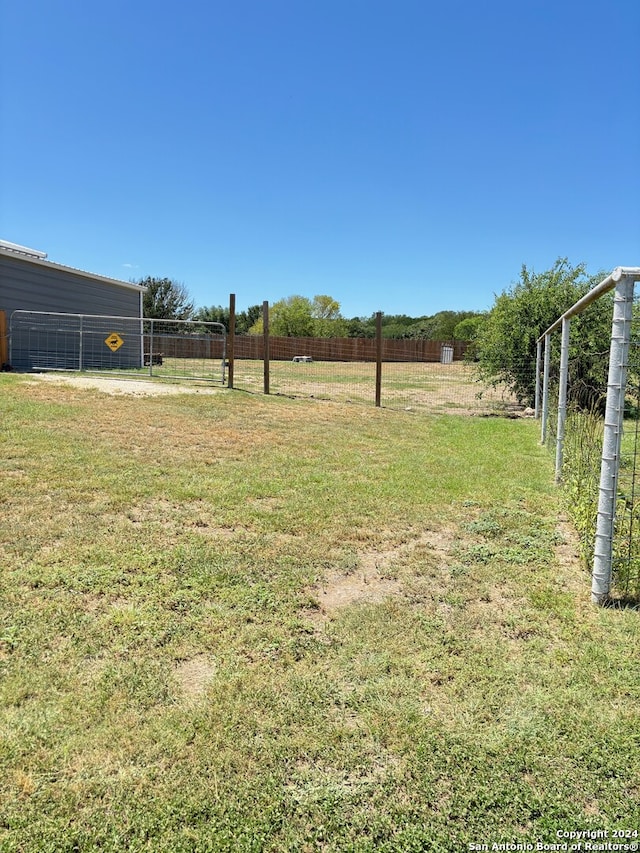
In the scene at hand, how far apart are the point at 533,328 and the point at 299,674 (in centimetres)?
1042

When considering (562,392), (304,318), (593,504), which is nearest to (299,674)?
(593,504)

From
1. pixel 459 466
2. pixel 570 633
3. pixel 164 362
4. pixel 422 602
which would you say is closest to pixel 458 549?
pixel 422 602

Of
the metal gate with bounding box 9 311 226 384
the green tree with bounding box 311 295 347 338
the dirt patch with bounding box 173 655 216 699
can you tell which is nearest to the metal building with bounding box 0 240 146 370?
the metal gate with bounding box 9 311 226 384

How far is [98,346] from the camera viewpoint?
15.7 meters

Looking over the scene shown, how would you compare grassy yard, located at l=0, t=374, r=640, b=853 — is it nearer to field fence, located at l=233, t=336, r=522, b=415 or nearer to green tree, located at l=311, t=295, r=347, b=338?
field fence, located at l=233, t=336, r=522, b=415

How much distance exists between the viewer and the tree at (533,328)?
9883 mm

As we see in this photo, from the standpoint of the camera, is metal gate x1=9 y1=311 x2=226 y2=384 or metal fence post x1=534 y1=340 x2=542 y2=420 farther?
metal gate x1=9 y1=311 x2=226 y2=384

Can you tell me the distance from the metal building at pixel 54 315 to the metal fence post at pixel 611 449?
425 inches

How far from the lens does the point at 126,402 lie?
838 cm

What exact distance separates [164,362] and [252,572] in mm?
17808

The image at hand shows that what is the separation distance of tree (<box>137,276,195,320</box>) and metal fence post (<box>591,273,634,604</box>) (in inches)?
1584

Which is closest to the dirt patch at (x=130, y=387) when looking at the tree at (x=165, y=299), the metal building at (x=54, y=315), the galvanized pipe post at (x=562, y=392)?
the metal building at (x=54, y=315)

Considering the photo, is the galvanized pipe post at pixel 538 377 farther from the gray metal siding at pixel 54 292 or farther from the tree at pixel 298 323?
the tree at pixel 298 323

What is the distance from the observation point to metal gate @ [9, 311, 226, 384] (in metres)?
13.1
